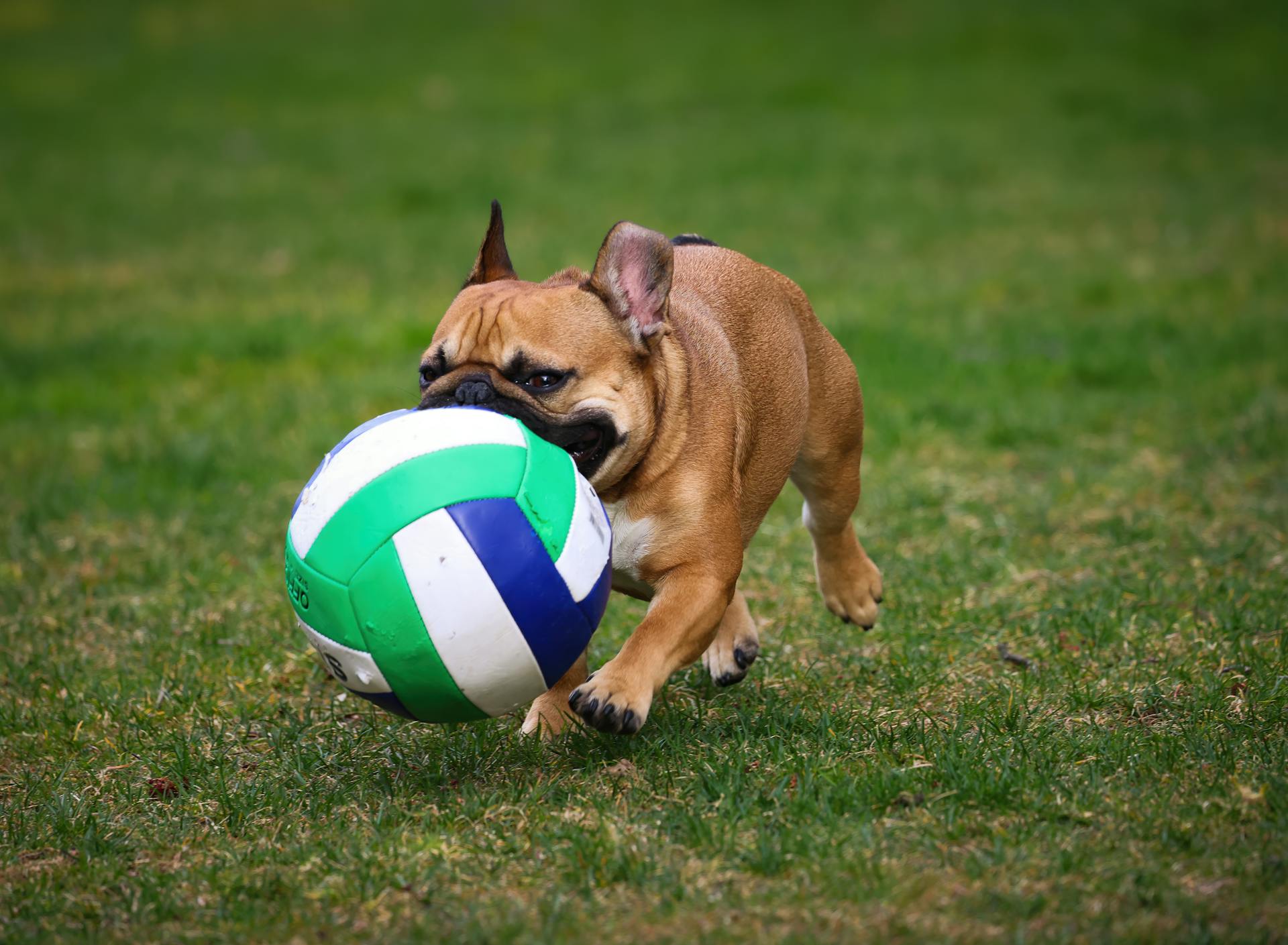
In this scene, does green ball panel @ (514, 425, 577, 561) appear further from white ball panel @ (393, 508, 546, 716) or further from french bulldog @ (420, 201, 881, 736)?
french bulldog @ (420, 201, 881, 736)

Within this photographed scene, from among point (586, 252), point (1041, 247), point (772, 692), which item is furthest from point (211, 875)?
point (1041, 247)

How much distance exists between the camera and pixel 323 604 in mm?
3562

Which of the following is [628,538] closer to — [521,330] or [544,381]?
[544,381]

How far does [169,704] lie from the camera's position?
4750 mm

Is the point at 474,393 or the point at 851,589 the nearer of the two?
the point at 474,393

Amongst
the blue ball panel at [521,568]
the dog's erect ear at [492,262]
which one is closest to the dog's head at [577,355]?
the dog's erect ear at [492,262]

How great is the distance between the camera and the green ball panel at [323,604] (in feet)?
11.5

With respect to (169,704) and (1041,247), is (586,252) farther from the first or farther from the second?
(169,704)

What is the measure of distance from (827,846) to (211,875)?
1.48 m

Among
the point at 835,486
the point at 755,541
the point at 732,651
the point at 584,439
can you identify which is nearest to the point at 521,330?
the point at 584,439

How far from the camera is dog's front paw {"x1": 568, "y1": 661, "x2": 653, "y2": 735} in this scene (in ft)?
12.2

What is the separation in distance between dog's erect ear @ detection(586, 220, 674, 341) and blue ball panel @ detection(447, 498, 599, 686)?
93 cm

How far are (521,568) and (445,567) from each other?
188mm

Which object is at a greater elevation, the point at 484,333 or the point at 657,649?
the point at 484,333
